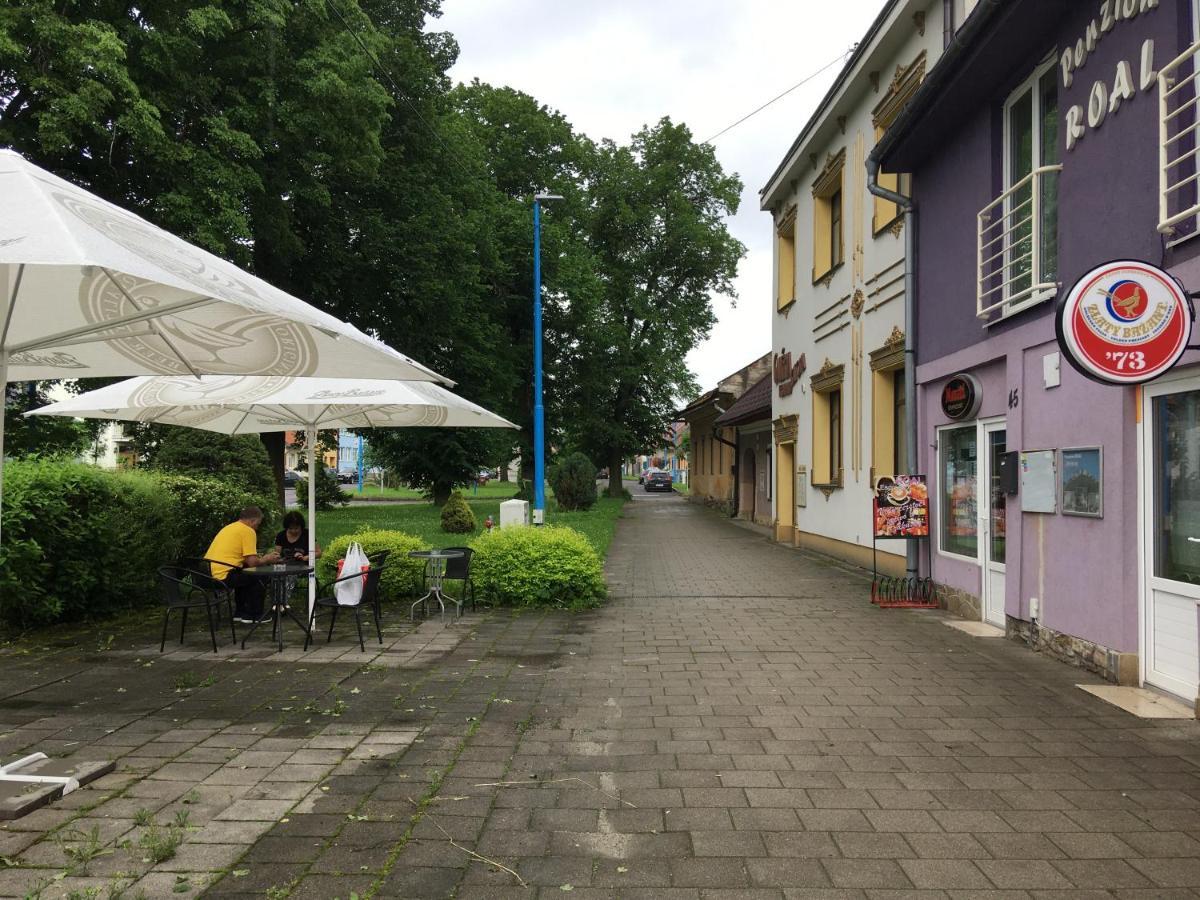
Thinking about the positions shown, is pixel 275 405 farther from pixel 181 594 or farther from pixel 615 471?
pixel 615 471

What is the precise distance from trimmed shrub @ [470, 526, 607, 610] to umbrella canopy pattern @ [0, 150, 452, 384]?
4.53 meters

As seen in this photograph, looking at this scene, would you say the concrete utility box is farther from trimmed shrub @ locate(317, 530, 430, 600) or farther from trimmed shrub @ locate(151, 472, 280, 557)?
trimmed shrub @ locate(151, 472, 280, 557)

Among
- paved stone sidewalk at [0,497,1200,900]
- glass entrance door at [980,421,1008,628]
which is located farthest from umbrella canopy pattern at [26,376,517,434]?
glass entrance door at [980,421,1008,628]

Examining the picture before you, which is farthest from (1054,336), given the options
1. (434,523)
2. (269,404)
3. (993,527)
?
(434,523)

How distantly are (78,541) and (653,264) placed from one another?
3296 cm

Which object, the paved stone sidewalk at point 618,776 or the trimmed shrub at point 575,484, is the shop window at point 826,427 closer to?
the paved stone sidewalk at point 618,776

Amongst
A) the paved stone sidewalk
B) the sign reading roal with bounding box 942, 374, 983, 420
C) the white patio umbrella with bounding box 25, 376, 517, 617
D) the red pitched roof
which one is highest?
the red pitched roof

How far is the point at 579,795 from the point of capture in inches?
154

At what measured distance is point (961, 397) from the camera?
29.3 ft

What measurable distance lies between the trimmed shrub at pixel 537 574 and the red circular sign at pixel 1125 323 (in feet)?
19.2

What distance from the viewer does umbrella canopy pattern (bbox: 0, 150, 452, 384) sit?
3420 mm

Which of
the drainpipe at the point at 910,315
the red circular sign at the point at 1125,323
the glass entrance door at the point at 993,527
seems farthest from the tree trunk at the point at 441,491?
the red circular sign at the point at 1125,323

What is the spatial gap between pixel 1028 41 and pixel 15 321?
825 cm

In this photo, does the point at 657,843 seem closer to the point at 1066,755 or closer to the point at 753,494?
the point at 1066,755
